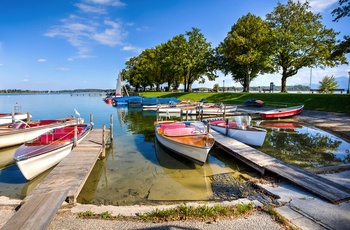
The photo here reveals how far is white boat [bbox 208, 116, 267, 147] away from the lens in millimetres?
12164

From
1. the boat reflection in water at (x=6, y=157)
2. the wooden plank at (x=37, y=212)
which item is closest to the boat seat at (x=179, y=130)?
the wooden plank at (x=37, y=212)

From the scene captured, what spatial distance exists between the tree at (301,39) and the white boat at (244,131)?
28.7 metres

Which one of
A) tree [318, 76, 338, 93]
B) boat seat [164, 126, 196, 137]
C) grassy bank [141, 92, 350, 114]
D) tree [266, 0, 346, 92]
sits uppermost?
tree [266, 0, 346, 92]

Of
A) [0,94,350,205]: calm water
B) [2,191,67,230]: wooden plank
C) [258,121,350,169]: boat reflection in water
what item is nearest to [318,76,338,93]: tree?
[258,121,350,169]: boat reflection in water

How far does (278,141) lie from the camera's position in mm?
14414

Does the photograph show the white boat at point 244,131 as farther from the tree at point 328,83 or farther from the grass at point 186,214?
the tree at point 328,83

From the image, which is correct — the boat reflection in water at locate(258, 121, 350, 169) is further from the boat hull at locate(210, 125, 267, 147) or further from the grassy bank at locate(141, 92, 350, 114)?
the grassy bank at locate(141, 92, 350, 114)

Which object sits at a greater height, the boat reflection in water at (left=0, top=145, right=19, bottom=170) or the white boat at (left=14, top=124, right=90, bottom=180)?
the white boat at (left=14, top=124, right=90, bottom=180)

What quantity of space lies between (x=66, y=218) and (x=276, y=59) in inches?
1677

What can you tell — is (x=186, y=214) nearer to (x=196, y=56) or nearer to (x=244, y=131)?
(x=244, y=131)

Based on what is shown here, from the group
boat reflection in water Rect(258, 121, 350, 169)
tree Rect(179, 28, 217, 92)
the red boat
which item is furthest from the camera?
tree Rect(179, 28, 217, 92)

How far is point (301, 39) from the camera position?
35.5m

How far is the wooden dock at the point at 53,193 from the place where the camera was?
4.64 meters

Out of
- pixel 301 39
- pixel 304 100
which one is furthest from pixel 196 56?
pixel 304 100
